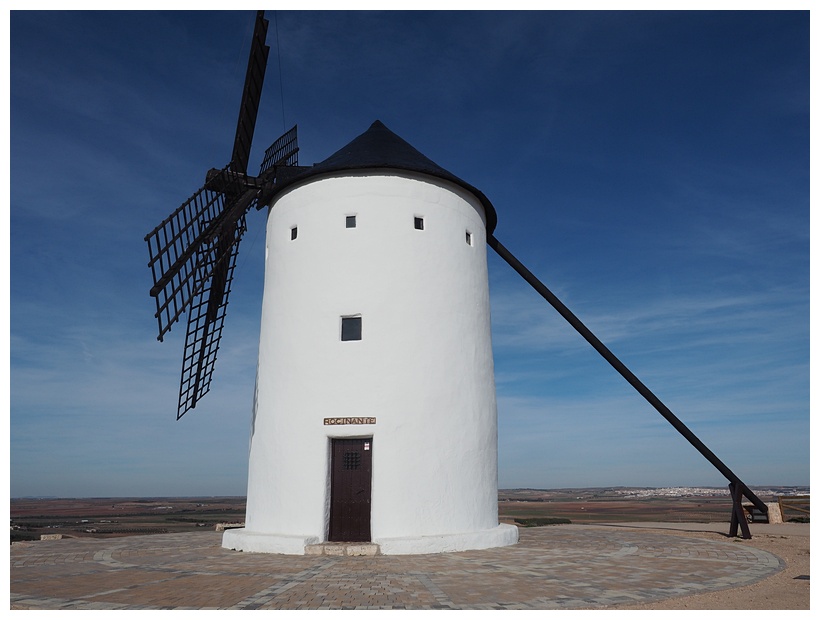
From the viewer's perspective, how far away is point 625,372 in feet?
52.7

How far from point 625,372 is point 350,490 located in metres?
7.76

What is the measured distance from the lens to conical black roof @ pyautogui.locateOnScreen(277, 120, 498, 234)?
14.2 m

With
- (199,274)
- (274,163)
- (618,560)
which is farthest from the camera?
(274,163)

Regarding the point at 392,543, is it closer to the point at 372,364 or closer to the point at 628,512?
the point at 372,364

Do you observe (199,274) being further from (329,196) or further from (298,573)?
(298,573)

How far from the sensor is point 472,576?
9.16 m

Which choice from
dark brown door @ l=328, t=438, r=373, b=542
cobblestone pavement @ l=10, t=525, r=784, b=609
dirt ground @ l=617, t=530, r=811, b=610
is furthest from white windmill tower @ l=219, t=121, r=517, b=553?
dirt ground @ l=617, t=530, r=811, b=610

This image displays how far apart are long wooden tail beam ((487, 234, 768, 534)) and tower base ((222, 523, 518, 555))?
5.60m

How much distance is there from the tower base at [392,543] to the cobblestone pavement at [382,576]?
0.98 feet

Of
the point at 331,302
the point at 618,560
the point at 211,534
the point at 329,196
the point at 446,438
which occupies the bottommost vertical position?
the point at 211,534

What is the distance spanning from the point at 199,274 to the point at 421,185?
19.9 ft

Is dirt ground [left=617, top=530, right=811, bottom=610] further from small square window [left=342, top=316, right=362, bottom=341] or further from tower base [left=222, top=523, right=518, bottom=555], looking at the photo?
small square window [left=342, top=316, right=362, bottom=341]

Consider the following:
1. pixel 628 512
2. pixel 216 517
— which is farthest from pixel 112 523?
pixel 628 512
